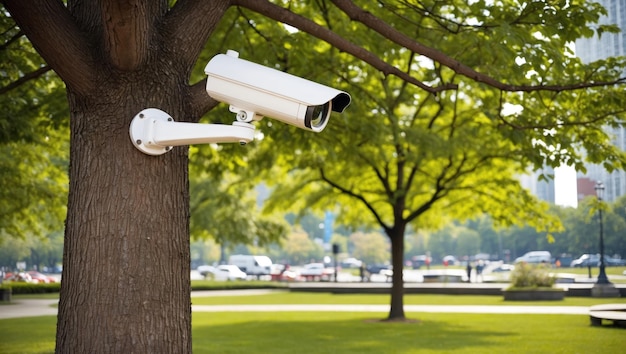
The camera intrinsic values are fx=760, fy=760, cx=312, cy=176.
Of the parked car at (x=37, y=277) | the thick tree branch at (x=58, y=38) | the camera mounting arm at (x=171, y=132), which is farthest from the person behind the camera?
the parked car at (x=37, y=277)

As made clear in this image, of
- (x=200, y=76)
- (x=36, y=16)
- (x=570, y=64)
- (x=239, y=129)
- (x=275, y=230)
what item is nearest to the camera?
(x=239, y=129)

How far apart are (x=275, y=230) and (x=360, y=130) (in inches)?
1043

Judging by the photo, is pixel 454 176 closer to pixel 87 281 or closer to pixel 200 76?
pixel 200 76

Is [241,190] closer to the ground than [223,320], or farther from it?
farther from it

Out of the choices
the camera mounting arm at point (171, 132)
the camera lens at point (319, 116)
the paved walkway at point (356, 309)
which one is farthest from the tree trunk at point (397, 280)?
the camera lens at point (319, 116)

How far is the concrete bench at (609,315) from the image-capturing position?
48.8 ft

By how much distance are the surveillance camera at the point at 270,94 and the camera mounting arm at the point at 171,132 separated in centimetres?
11

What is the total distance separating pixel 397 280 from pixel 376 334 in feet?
16.8

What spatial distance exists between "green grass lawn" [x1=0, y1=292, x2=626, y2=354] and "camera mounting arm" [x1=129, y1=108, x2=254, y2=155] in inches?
338

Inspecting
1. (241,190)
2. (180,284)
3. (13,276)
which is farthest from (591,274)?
(13,276)

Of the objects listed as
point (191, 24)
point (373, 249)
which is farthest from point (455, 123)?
point (373, 249)

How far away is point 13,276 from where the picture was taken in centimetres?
3894

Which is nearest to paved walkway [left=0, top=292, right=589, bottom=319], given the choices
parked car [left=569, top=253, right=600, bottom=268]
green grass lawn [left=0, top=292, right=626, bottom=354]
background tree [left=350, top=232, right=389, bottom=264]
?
green grass lawn [left=0, top=292, right=626, bottom=354]

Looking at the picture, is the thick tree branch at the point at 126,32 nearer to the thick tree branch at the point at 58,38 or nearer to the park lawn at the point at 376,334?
the thick tree branch at the point at 58,38
